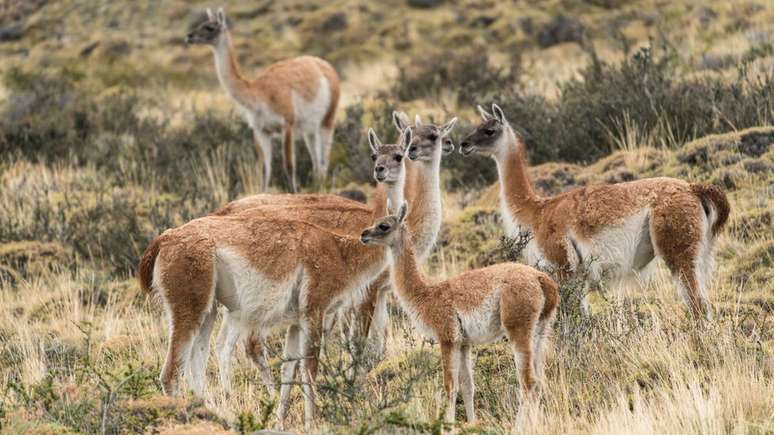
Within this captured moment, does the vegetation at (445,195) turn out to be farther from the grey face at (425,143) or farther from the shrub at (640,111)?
the grey face at (425,143)

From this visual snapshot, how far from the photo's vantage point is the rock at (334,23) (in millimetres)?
31812

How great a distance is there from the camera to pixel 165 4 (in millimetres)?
34875

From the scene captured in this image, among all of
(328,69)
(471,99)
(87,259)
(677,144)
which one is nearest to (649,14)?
(471,99)

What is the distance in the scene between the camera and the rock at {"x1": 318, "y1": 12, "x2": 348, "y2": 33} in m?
31.8

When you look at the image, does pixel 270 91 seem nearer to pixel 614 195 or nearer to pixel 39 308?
pixel 39 308

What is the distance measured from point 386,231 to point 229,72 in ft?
30.6

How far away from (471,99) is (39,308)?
360 inches

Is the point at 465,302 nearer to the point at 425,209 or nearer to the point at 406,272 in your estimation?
the point at 406,272

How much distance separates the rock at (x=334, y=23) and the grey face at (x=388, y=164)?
23.4 metres

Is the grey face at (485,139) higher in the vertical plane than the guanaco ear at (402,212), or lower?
lower

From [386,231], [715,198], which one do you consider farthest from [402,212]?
[715,198]

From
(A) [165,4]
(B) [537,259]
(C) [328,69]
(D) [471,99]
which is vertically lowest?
(A) [165,4]

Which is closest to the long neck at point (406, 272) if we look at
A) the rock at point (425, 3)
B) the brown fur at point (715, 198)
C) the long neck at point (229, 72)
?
the brown fur at point (715, 198)

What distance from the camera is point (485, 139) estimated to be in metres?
9.53
